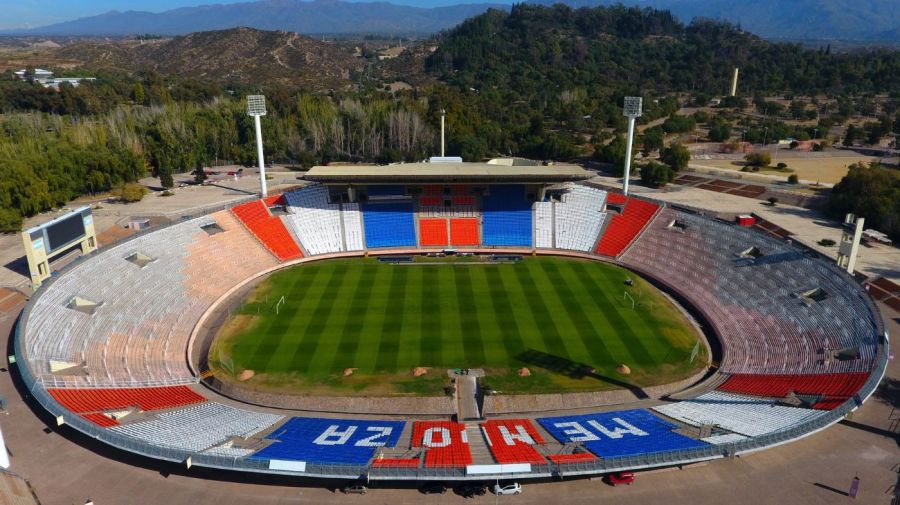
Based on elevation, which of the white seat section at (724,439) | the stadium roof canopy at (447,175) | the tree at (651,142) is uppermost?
the stadium roof canopy at (447,175)

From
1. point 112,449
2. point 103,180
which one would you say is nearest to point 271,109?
point 103,180

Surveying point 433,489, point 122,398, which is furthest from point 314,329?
point 433,489

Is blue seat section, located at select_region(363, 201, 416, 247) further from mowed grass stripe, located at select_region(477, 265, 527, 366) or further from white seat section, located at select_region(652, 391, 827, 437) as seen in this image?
white seat section, located at select_region(652, 391, 827, 437)

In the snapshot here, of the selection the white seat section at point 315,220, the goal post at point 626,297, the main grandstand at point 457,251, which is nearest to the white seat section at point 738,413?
the main grandstand at point 457,251

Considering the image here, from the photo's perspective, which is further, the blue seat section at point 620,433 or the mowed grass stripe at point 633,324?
the mowed grass stripe at point 633,324

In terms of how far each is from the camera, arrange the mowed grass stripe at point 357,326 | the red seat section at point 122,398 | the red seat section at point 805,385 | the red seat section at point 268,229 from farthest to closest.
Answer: the red seat section at point 268,229 → the mowed grass stripe at point 357,326 → the red seat section at point 805,385 → the red seat section at point 122,398

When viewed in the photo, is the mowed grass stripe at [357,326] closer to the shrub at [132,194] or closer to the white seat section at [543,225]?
the white seat section at [543,225]
